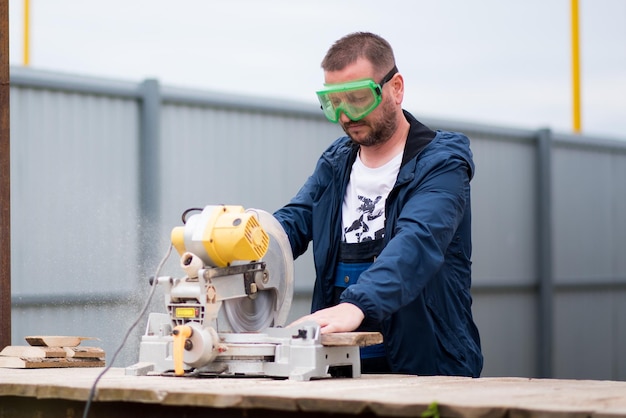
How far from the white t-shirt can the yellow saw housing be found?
585 millimetres

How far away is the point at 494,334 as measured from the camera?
11.1 m

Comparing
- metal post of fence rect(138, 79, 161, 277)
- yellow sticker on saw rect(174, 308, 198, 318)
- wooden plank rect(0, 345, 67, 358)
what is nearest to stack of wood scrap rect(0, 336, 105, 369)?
wooden plank rect(0, 345, 67, 358)

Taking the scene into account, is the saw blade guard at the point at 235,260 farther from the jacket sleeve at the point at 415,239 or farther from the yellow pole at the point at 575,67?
the yellow pole at the point at 575,67

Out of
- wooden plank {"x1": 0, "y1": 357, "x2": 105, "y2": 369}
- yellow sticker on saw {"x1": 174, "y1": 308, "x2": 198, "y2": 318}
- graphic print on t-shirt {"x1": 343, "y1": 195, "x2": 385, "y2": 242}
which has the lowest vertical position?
wooden plank {"x1": 0, "y1": 357, "x2": 105, "y2": 369}

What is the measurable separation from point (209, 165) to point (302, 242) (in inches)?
175

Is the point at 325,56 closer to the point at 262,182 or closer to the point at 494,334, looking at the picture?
the point at 262,182

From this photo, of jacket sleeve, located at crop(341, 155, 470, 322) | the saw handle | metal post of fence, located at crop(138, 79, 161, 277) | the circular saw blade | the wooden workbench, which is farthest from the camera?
metal post of fence, located at crop(138, 79, 161, 277)

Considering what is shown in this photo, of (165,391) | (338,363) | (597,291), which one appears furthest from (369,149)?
(597,291)

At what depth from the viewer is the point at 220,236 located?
3240mm

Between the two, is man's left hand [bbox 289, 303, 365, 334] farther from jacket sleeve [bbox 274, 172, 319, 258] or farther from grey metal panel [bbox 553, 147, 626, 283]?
grey metal panel [bbox 553, 147, 626, 283]

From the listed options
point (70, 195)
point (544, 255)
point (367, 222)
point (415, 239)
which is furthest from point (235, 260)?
point (544, 255)

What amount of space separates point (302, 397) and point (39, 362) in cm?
155

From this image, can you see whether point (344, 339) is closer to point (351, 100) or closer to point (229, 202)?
point (351, 100)

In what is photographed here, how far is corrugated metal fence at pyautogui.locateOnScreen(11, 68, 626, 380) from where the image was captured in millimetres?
7242
